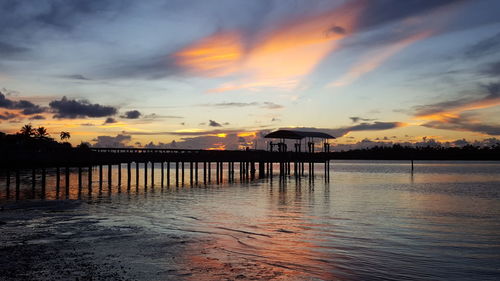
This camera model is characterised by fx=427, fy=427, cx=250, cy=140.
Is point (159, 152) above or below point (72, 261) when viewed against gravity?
above

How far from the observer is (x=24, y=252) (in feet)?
47.6

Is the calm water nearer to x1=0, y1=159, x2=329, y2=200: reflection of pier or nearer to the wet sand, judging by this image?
the wet sand

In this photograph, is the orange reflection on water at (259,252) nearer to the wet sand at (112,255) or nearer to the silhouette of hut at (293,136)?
the wet sand at (112,255)

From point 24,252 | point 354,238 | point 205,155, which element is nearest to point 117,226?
point 24,252

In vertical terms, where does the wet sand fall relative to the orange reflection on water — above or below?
above

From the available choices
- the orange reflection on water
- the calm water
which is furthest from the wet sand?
the calm water

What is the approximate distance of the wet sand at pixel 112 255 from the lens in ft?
39.8

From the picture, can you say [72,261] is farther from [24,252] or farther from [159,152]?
[159,152]

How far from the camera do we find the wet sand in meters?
12.1

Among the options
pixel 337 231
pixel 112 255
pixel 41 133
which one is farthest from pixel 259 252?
pixel 41 133

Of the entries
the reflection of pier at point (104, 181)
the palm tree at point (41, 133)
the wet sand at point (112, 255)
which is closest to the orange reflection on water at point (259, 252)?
the wet sand at point (112, 255)

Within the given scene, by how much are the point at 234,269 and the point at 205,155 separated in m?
47.8

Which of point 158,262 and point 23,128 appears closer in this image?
point 158,262

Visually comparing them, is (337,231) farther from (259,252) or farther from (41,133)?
(41,133)
